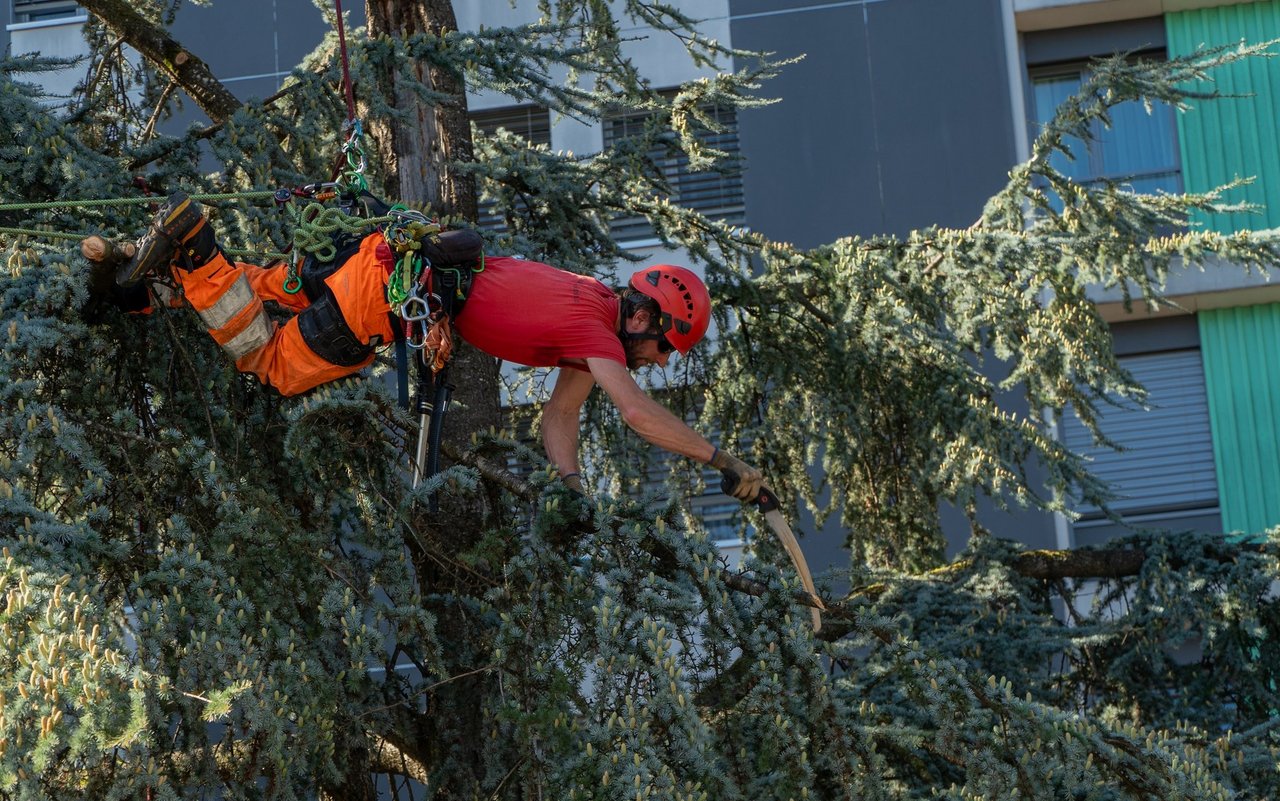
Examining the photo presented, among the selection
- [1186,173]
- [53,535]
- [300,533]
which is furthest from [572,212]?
[1186,173]

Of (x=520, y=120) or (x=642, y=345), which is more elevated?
(x=520, y=120)

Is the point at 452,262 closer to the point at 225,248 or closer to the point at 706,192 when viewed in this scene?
the point at 225,248

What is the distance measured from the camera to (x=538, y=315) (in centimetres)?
479

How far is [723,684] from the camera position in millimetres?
4242

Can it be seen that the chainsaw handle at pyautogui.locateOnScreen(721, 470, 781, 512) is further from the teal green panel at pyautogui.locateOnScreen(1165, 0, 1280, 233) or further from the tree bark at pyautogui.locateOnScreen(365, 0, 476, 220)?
the teal green panel at pyautogui.locateOnScreen(1165, 0, 1280, 233)

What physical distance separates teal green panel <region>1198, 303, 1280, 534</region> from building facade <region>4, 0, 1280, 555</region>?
1 centimetres

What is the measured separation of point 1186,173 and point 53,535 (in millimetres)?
11723

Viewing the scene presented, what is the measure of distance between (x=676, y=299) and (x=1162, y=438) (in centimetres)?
950

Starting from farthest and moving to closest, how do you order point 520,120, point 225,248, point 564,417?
point 520,120 < point 564,417 < point 225,248

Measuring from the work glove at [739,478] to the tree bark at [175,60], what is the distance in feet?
11.7

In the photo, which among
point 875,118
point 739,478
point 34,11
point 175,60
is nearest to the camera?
point 739,478

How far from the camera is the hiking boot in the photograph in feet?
14.5

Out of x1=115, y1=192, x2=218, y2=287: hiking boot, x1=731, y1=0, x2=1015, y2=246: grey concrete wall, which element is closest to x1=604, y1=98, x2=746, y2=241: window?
x1=731, y1=0, x2=1015, y2=246: grey concrete wall

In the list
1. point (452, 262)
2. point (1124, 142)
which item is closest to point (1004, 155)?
point (1124, 142)
